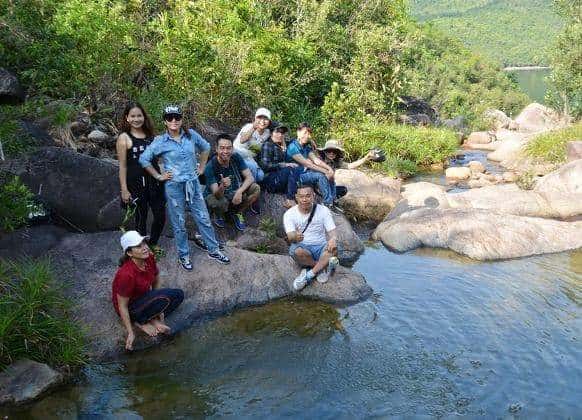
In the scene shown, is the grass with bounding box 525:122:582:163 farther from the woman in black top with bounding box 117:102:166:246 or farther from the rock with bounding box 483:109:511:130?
the woman in black top with bounding box 117:102:166:246

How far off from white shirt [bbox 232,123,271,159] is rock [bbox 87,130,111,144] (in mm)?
2518

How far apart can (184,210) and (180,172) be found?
545mm

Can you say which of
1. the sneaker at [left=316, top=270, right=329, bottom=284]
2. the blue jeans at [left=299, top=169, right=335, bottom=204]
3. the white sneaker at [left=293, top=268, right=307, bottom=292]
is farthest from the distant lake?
the white sneaker at [left=293, top=268, right=307, bottom=292]

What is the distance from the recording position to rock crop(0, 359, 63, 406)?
502 cm

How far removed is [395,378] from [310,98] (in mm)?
12004

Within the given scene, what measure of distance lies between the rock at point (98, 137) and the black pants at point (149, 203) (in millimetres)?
3313

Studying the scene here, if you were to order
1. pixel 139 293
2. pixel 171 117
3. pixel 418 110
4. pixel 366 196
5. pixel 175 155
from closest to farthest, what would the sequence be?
pixel 139 293
pixel 171 117
pixel 175 155
pixel 366 196
pixel 418 110

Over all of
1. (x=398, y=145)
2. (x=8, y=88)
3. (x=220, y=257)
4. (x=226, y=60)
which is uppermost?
(x=8, y=88)

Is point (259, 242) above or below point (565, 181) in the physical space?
above

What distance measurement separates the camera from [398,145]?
16.0 m

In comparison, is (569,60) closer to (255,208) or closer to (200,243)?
(255,208)

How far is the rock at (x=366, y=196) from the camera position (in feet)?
37.1

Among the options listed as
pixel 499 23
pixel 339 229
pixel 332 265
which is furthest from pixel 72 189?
pixel 499 23

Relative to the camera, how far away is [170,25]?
12594 mm
